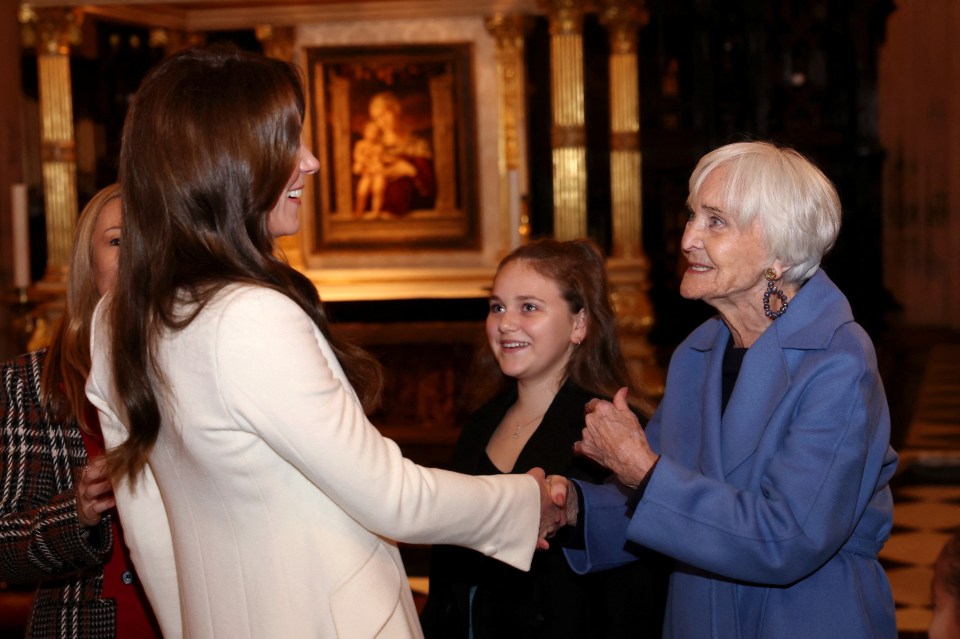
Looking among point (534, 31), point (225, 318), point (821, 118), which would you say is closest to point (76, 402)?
point (225, 318)

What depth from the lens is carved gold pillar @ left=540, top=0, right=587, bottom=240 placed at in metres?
8.76

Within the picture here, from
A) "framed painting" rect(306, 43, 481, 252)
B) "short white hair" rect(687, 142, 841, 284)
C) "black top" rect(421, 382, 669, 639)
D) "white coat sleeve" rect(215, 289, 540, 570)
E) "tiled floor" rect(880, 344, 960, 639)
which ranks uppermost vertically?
"framed painting" rect(306, 43, 481, 252)

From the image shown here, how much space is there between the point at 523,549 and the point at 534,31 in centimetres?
801

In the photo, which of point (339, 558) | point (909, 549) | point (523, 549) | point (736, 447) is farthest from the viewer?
point (909, 549)

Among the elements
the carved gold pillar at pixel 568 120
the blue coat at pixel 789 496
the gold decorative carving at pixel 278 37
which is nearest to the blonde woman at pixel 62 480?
the blue coat at pixel 789 496

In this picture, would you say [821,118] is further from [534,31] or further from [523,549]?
[523,549]

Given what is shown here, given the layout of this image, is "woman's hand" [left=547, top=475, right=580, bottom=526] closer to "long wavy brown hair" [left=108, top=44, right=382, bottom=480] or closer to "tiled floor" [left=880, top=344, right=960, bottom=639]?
"long wavy brown hair" [left=108, top=44, right=382, bottom=480]

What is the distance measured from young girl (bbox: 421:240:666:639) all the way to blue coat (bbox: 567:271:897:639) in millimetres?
415

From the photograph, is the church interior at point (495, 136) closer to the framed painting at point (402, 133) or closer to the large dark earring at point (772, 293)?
the framed painting at point (402, 133)

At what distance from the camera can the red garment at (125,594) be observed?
8.44 feet

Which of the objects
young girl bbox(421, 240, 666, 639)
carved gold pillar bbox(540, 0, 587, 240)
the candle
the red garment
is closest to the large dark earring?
young girl bbox(421, 240, 666, 639)

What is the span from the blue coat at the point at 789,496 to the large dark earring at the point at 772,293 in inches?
1.5

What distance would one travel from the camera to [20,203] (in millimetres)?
6777

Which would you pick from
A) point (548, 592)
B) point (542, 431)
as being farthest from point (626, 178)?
point (548, 592)
